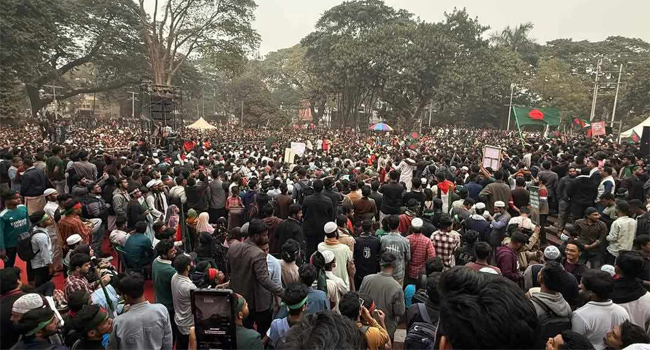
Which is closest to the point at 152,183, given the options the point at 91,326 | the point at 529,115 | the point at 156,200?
the point at 156,200

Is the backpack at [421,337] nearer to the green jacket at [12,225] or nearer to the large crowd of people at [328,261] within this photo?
the large crowd of people at [328,261]

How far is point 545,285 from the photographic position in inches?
119

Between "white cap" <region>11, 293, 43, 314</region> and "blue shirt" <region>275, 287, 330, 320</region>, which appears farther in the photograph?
"blue shirt" <region>275, 287, 330, 320</region>

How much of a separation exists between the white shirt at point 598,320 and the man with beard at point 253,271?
7.74 feet

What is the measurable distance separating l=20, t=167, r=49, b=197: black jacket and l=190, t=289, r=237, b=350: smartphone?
19.6 ft

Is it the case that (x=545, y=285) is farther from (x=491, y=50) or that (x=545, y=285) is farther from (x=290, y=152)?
(x=491, y=50)

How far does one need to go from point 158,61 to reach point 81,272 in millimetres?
26549

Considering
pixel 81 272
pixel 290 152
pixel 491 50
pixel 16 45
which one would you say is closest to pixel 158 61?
pixel 16 45

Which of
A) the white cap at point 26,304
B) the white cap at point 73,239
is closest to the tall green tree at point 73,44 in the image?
the white cap at point 73,239

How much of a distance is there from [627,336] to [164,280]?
353cm

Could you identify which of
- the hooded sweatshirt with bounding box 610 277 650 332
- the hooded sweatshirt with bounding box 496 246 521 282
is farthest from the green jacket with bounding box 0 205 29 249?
the hooded sweatshirt with bounding box 610 277 650 332

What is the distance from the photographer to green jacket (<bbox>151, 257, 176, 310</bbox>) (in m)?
3.72

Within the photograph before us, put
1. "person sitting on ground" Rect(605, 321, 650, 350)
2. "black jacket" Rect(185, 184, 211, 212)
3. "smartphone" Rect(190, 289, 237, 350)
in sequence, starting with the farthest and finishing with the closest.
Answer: "black jacket" Rect(185, 184, 211, 212)
"smartphone" Rect(190, 289, 237, 350)
"person sitting on ground" Rect(605, 321, 650, 350)

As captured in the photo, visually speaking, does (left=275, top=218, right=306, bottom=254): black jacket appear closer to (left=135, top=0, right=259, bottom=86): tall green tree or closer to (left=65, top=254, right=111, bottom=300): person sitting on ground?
(left=65, top=254, right=111, bottom=300): person sitting on ground
